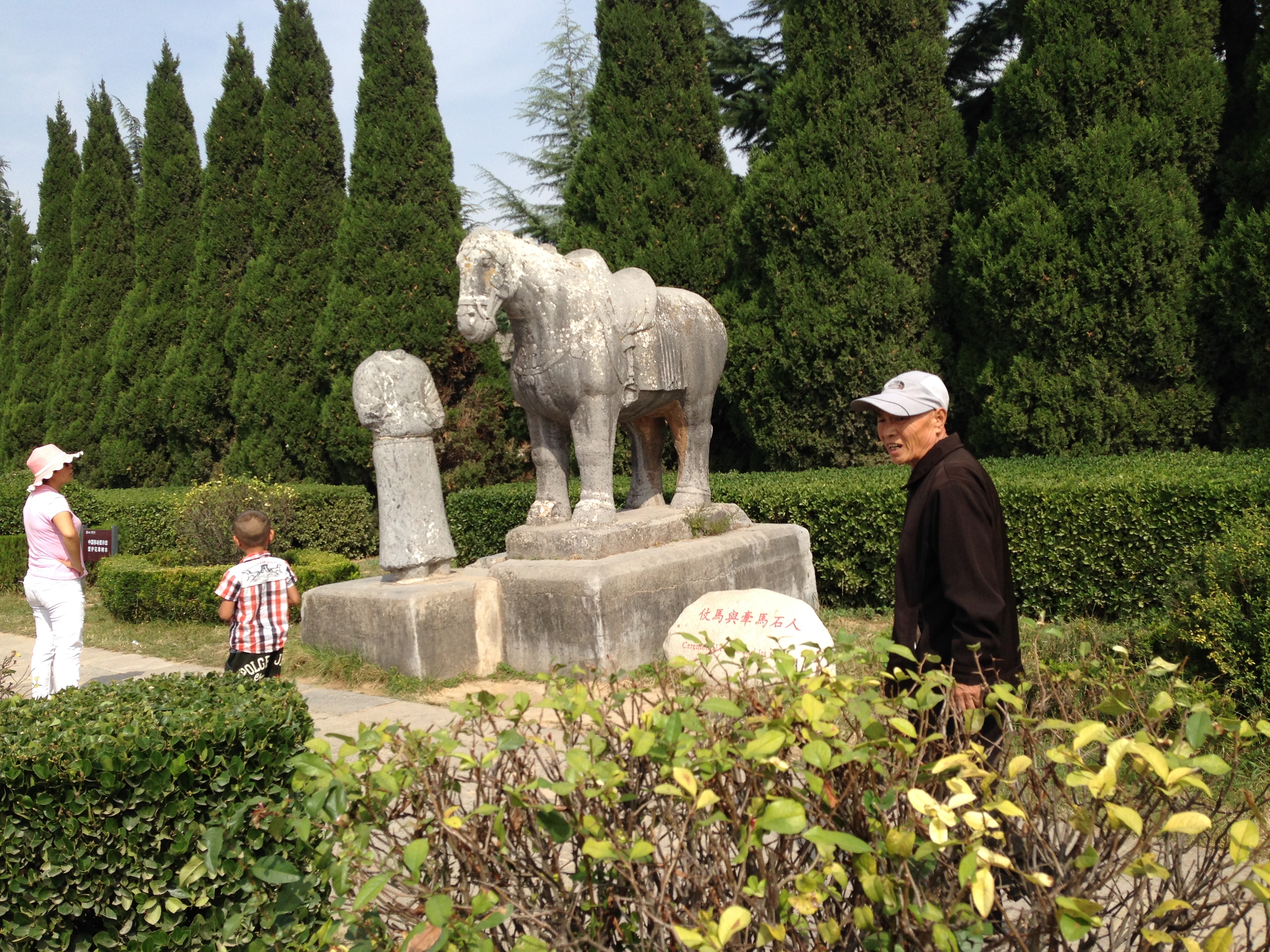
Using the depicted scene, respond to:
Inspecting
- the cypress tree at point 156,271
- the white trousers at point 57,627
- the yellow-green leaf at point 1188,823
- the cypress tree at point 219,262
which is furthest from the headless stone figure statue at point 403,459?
the cypress tree at point 156,271

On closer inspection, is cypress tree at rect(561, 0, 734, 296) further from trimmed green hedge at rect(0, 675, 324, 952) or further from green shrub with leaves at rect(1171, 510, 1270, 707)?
trimmed green hedge at rect(0, 675, 324, 952)

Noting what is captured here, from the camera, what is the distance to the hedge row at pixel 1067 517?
7109mm

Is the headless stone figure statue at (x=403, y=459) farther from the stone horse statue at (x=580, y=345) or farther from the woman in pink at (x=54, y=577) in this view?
the woman in pink at (x=54, y=577)

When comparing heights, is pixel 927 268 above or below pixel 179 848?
above

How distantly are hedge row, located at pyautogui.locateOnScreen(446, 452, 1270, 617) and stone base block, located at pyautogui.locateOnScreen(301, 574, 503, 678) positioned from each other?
3.30 m

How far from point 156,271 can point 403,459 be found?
15.0 meters

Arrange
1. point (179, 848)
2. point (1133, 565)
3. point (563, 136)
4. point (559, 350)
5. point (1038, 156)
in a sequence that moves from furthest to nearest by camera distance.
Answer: point (563, 136)
point (1038, 156)
point (1133, 565)
point (559, 350)
point (179, 848)

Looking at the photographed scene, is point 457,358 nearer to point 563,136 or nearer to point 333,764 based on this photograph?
point 563,136

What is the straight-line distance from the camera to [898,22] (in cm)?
1077

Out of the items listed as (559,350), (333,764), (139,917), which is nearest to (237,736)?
(139,917)

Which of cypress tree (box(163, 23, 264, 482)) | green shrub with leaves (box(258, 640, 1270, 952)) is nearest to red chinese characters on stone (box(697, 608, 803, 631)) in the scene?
green shrub with leaves (box(258, 640, 1270, 952))

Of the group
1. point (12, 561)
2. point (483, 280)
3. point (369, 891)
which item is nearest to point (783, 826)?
point (369, 891)

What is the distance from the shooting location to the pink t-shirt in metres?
5.75

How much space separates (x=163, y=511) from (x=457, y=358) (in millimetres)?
4505
